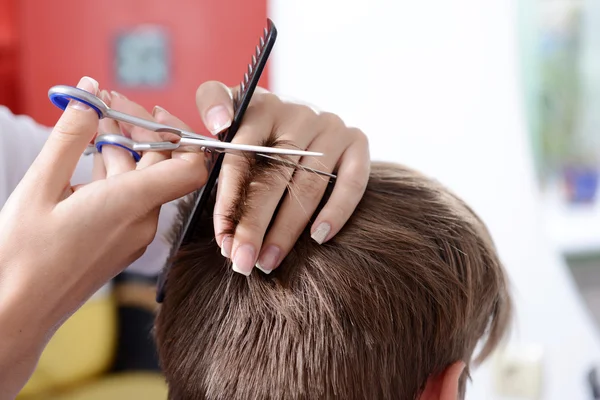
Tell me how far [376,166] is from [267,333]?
32 centimetres

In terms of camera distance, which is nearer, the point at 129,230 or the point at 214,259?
the point at 129,230

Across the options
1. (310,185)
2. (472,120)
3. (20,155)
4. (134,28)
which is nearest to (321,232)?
(310,185)

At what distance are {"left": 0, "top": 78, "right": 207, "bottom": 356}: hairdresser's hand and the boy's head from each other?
0.10 metres

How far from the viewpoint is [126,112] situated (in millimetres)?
680

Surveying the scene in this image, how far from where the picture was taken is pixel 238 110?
650 millimetres

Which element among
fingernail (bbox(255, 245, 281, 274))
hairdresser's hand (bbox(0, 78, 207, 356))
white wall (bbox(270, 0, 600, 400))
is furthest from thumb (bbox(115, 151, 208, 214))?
white wall (bbox(270, 0, 600, 400))

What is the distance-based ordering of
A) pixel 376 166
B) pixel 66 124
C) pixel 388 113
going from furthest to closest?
pixel 388 113 < pixel 376 166 < pixel 66 124

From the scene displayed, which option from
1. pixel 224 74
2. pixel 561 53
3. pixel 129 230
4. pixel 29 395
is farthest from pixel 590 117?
pixel 29 395

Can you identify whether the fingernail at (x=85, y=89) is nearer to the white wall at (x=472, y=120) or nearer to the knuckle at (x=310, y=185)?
the knuckle at (x=310, y=185)

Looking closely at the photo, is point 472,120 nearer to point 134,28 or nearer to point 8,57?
point 134,28

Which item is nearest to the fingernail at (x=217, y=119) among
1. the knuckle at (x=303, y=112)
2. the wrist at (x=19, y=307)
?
the knuckle at (x=303, y=112)

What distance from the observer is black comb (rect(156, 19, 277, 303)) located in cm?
59

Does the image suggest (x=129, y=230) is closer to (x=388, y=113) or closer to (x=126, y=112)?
(x=126, y=112)

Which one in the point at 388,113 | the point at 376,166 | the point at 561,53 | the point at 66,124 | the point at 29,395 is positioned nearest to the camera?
the point at 66,124
